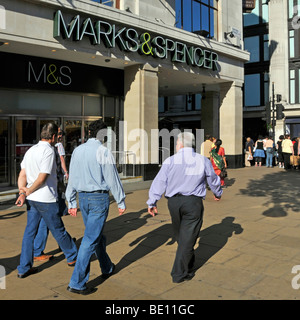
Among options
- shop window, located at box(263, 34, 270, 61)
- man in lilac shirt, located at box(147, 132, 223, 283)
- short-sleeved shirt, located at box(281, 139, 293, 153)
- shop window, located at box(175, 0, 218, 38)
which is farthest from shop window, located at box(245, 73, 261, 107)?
man in lilac shirt, located at box(147, 132, 223, 283)

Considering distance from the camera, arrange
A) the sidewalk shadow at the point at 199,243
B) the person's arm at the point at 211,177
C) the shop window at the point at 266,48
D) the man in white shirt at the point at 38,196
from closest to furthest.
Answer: the man in white shirt at the point at 38,196 → the person's arm at the point at 211,177 → the sidewalk shadow at the point at 199,243 → the shop window at the point at 266,48

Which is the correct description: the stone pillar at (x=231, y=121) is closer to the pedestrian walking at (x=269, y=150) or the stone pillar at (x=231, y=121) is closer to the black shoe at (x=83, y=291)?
the pedestrian walking at (x=269, y=150)

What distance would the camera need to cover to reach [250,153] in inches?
872

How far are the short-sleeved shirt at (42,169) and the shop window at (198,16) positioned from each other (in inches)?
524

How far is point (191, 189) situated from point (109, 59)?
1016 cm

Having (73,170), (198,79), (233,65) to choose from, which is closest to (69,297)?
(73,170)

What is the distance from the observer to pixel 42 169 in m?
4.23

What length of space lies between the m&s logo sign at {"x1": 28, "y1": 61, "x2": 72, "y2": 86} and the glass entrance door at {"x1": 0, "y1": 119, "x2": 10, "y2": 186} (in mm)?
1884

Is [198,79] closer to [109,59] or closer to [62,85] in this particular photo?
[109,59]

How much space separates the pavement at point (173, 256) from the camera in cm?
390

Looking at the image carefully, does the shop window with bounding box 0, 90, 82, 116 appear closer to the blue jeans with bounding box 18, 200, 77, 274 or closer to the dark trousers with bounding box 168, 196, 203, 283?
the blue jeans with bounding box 18, 200, 77, 274

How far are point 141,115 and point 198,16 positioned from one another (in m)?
6.68

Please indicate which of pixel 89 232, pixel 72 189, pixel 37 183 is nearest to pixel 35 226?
pixel 37 183

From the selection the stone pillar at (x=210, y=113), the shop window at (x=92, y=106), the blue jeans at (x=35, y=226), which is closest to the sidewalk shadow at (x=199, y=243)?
the blue jeans at (x=35, y=226)
